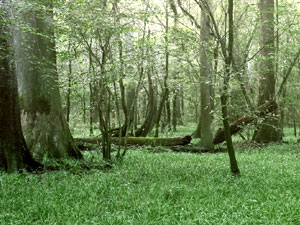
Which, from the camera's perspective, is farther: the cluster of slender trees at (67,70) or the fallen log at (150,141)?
the fallen log at (150,141)

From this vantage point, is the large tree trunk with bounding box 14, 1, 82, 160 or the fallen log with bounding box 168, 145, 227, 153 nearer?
the large tree trunk with bounding box 14, 1, 82, 160

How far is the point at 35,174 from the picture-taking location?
6.75 meters

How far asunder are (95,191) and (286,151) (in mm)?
8164

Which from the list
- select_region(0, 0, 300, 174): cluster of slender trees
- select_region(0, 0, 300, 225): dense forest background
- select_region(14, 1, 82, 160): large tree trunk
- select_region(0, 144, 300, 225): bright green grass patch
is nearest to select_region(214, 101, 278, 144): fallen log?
select_region(0, 0, 300, 225): dense forest background

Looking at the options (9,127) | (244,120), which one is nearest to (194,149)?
(244,120)

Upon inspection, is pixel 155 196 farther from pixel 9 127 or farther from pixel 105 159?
pixel 9 127

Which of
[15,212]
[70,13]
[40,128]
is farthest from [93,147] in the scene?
[15,212]

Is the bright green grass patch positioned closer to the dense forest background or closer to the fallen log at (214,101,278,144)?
the dense forest background

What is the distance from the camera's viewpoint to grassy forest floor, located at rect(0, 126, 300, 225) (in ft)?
13.9

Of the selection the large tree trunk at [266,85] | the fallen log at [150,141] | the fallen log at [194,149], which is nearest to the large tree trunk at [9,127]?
the fallen log at [150,141]

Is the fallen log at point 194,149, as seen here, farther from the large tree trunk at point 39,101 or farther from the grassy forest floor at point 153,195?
the large tree trunk at point 39,101

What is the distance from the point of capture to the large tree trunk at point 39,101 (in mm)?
8336

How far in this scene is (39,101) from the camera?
336 inches

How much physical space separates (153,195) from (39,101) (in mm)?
4877
